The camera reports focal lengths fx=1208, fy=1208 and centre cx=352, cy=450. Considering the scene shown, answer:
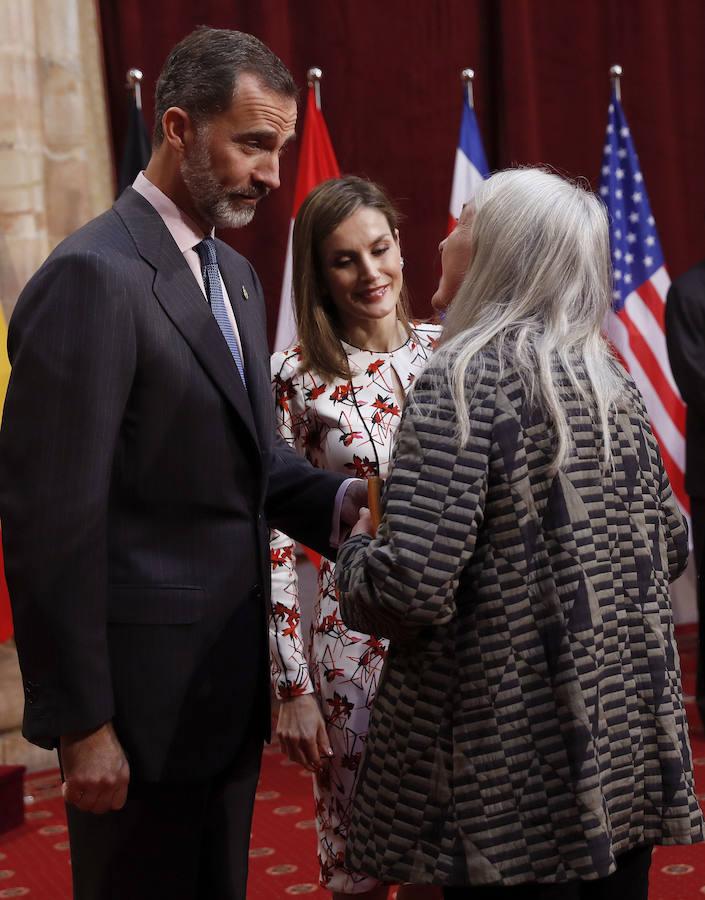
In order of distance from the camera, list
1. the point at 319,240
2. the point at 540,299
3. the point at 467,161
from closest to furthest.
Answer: the point at 540,299 < the point at 319,240 < the point at 467,161

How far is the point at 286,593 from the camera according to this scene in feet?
8.23

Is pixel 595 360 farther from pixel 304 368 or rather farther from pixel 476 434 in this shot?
pixel 304 368

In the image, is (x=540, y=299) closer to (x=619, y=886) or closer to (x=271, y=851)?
(x=619, y=886)

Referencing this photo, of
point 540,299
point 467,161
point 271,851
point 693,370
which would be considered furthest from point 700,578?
point 540,299

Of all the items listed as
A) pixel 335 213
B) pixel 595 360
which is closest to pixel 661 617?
pixel 595 360

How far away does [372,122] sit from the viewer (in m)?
5.98

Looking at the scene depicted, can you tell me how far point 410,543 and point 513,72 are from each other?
196 inches

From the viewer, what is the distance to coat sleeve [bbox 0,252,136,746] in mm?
1665

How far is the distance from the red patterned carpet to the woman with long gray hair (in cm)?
180

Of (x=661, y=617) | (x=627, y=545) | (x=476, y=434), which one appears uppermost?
(x=476, y=434)

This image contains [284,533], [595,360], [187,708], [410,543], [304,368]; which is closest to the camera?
[410,543]

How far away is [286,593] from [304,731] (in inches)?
11.4

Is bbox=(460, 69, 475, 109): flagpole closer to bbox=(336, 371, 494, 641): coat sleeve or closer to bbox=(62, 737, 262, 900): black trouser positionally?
bbox=(336, 371, 494, 641): coat sleeve

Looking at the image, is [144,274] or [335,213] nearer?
[144,274]
